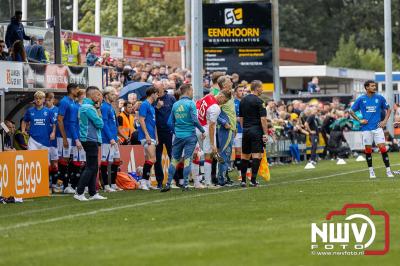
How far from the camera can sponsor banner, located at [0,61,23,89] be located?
82.4 ft

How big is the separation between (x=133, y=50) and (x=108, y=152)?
2587 cm

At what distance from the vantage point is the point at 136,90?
30.2m

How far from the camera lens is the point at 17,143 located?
26.0 m

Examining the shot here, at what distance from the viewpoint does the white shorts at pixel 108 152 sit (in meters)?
24.6

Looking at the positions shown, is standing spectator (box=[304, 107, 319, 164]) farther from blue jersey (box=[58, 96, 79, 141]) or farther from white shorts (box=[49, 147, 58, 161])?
Result: blue jersey (box=[58, 96, 79, 141])

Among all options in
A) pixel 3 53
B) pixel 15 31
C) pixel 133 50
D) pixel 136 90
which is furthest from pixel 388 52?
pixel 3 53

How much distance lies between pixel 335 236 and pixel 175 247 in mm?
1823

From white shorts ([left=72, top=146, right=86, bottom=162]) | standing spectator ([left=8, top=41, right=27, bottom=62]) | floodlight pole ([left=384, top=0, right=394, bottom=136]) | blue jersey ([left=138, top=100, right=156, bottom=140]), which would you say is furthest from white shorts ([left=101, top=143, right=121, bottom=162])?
floodlight pole ([left=384, top=0, right=394, bottom=136])

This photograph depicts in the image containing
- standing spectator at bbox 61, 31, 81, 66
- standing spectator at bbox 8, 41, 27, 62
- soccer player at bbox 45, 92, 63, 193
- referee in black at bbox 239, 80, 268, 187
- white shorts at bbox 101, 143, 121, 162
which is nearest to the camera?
referee in black at bbox 239, 80, 268, 187

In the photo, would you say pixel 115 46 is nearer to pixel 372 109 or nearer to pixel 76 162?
pixel 372 109

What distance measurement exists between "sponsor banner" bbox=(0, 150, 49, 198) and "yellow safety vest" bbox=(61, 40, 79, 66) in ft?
23.1

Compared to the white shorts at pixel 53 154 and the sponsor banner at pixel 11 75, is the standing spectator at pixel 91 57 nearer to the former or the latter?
the sponsor banner at pixel 11 75
